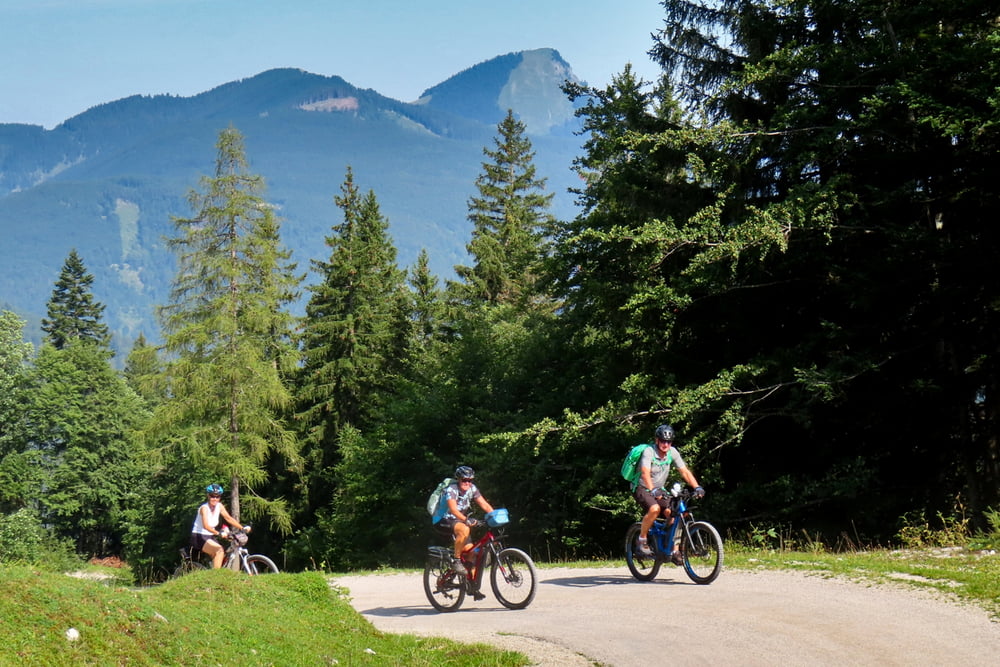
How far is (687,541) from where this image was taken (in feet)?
38.9

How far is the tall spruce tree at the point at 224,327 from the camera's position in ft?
112

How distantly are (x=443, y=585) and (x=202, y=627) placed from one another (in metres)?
4.15

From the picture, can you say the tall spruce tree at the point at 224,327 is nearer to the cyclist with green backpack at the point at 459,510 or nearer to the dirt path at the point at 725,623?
the dirt path at the point at 725,623

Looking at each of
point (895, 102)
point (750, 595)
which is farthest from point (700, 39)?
point (750, 595)

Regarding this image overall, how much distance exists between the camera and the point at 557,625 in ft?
Answer: 32.6

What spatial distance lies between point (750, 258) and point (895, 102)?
337 centimetres

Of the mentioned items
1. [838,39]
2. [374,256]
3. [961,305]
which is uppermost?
[374,256]

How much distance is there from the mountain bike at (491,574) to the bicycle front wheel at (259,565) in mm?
4659

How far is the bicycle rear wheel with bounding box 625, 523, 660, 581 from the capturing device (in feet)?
40.0

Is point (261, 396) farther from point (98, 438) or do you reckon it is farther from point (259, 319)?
point (98, 438)

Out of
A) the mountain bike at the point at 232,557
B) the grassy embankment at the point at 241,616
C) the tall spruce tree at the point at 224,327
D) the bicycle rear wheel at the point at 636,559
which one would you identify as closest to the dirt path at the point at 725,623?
the bicycle rear wheel at the point at 636,559

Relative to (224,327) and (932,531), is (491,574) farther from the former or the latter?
(224,327)

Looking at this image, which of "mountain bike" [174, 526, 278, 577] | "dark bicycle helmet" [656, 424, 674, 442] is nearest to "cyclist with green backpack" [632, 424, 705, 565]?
"dark bicycle helmet" [656, 424, 674, 442]

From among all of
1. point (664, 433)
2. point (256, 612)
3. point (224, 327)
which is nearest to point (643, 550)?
point (664, 433)
